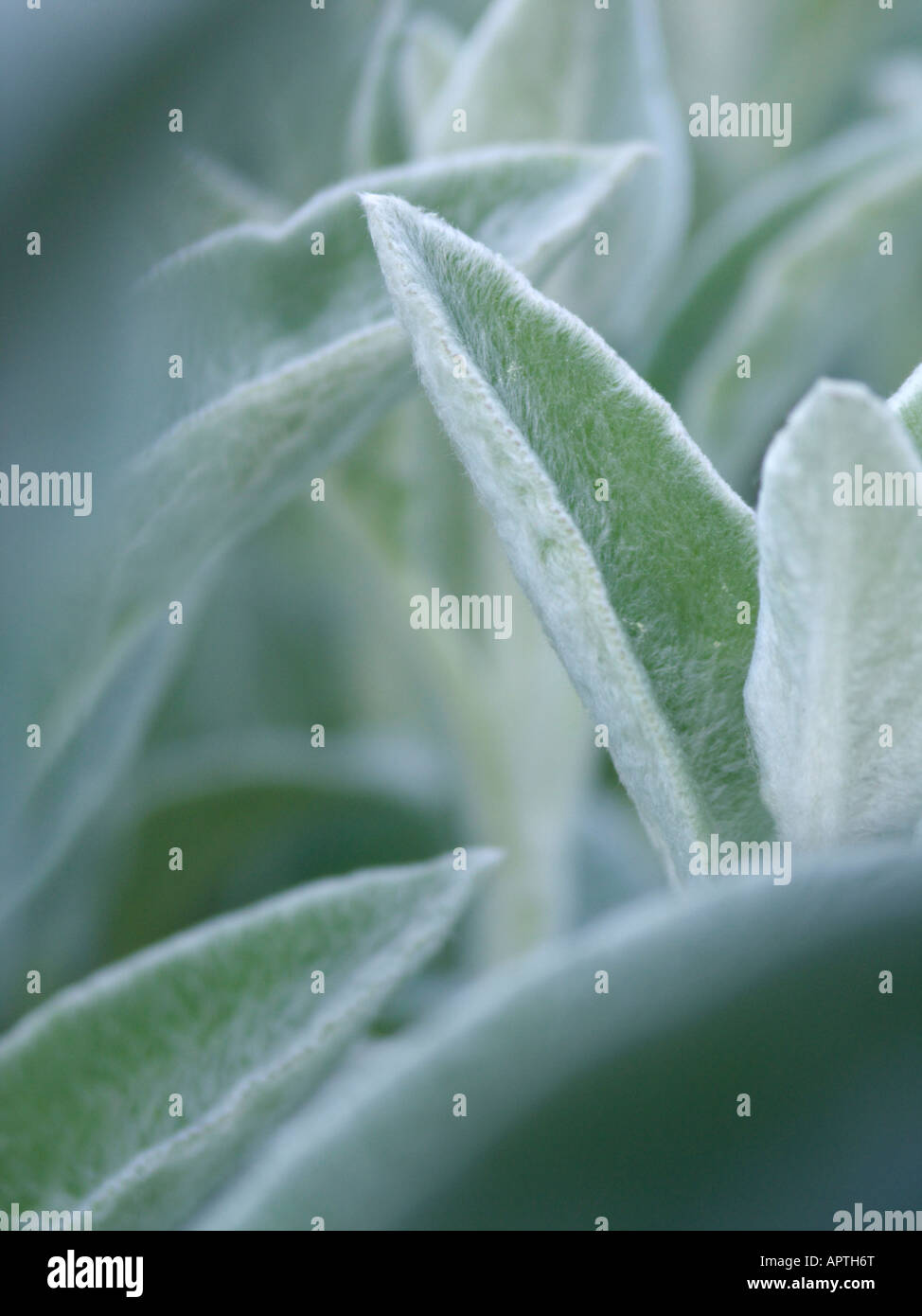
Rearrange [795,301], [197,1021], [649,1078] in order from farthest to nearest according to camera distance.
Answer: [795,301] → [197,1021] → [649,1078]

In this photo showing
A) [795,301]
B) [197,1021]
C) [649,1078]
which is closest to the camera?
[649,1078]

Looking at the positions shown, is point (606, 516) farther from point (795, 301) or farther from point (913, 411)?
point (795, 301)

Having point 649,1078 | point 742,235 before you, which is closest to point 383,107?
point 742,235

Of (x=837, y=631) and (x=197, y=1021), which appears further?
(x=197, y=1021)

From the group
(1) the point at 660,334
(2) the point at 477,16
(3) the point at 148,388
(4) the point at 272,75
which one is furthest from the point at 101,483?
(2) the point at 477,16

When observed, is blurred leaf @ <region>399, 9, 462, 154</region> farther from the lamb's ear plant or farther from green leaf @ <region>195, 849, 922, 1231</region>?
green leaf @ <region>195, 849, 922, 1231</region>

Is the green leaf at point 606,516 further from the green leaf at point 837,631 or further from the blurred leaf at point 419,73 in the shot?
the blurred leaf at point 419,73
